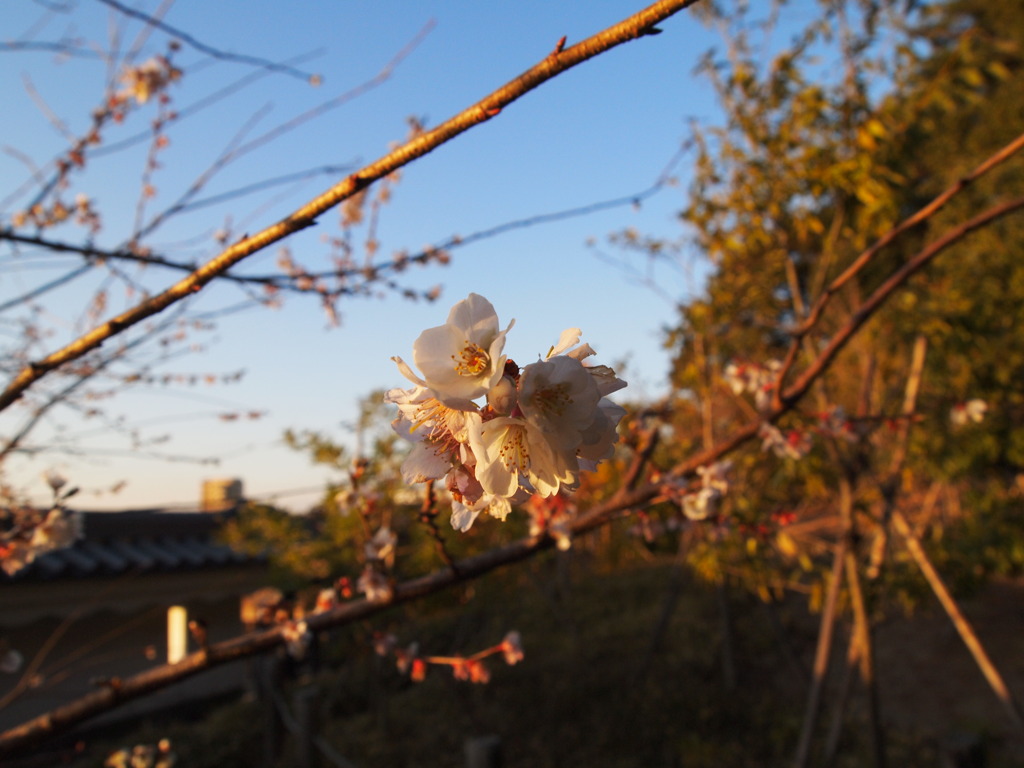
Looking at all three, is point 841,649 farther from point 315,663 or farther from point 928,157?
point 928,157

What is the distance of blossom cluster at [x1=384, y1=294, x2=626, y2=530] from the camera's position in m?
0.58

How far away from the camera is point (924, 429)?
13.5 feet

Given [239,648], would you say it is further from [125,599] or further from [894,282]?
[125,599]

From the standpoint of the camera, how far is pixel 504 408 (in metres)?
0.60

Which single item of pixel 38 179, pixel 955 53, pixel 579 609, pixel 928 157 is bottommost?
pixel 579 609

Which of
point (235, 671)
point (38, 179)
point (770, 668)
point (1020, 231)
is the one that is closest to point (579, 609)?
point (770, 668)

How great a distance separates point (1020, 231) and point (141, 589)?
24.6ft

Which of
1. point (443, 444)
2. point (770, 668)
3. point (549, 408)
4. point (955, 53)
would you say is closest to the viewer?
point (549, 408)

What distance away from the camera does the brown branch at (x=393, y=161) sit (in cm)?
61

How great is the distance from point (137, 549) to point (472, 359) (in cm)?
605

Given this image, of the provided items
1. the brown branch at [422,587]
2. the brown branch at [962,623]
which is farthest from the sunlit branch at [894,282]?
the brown branch at [962,623]

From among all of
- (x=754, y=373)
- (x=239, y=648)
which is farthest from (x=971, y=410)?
(x=239, y=648)

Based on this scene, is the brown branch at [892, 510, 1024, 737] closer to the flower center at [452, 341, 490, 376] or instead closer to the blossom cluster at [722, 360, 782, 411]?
the blossom cluster at [722, 360, 782, 411]

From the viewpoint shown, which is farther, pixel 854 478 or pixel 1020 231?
pixel 1020 231
